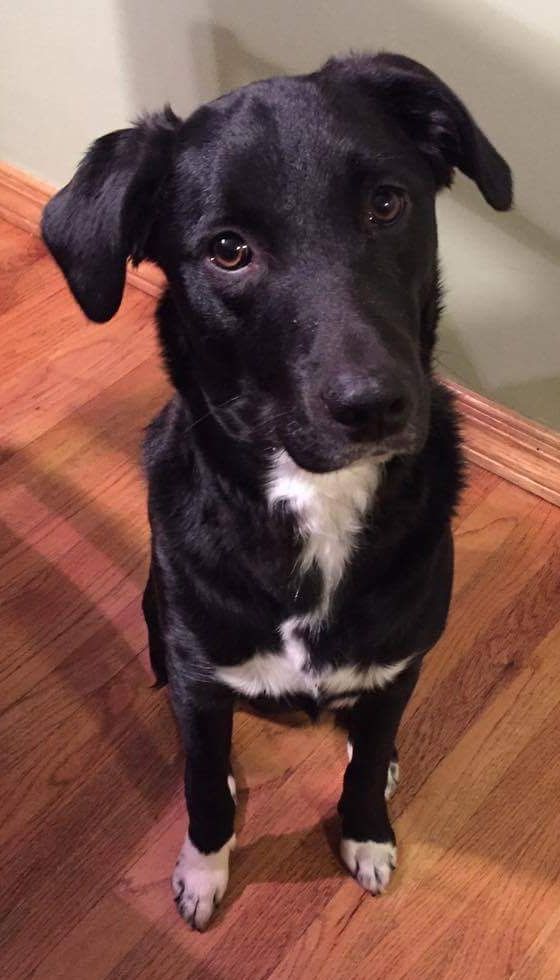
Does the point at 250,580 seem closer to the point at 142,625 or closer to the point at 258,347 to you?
the point at 258,347

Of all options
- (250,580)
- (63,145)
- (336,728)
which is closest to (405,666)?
(250,580)

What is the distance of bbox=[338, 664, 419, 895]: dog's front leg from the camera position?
1.29 metres

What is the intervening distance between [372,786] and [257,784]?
233mm

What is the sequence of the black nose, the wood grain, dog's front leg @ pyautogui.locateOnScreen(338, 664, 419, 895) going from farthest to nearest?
the wood grain → dog's front leg @ pyautogui.locateOnScreen(338, 664, 419, 895) → the black nose

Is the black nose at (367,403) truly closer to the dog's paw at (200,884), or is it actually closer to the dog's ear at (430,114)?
the dog's ear at (430,114)

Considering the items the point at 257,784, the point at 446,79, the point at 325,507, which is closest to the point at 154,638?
the point at 257,784

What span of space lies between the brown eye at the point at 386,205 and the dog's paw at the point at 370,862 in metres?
0.84

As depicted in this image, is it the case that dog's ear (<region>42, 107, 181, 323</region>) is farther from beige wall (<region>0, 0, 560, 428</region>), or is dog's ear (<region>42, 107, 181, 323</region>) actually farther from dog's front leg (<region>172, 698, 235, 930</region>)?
beige wall (<region>0, 0, 560, 428</region>)

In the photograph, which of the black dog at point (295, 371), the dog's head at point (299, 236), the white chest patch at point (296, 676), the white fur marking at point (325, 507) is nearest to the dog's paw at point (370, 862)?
the black dog at point (295, 371)

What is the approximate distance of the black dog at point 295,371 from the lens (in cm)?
94

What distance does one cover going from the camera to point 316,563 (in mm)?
1147

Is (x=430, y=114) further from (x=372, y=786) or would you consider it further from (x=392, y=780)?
(x=392, y=780)

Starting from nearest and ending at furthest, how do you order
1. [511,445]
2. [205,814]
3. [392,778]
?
[205,814] < [392,778] < [511,445]

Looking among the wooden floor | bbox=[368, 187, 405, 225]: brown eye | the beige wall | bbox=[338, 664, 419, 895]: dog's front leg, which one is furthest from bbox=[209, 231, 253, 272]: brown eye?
the wooden floor
